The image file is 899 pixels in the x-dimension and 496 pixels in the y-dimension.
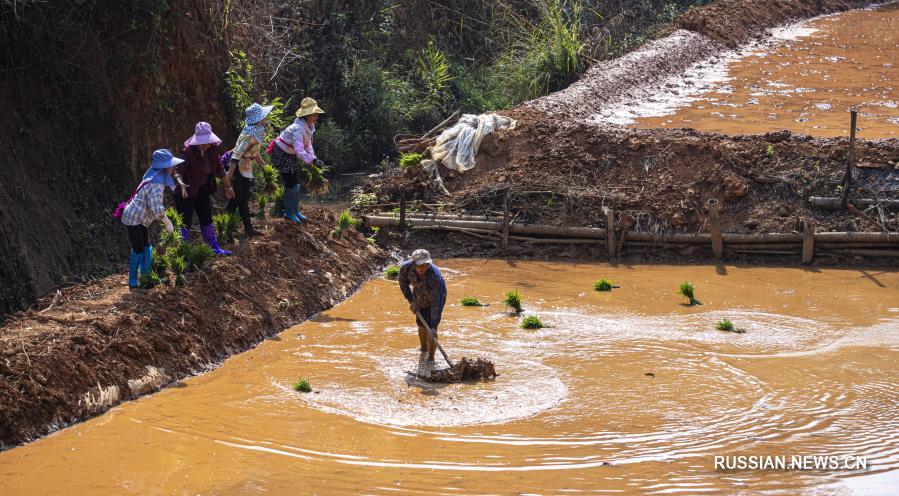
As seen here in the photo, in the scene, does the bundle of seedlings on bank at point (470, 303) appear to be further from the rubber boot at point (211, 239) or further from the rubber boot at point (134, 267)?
the rubber boot at point (134, 267)

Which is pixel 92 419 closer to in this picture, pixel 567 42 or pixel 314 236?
pixel 314 236

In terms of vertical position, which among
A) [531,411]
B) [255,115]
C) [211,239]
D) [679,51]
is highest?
[679,51]

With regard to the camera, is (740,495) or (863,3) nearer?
(740,495)

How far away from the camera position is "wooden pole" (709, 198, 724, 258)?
1231cm

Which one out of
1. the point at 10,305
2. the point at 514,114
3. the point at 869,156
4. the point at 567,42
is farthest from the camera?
the point at 567,42

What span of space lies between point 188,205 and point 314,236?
1944mm

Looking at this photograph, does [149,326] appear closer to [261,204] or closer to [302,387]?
[302,387]

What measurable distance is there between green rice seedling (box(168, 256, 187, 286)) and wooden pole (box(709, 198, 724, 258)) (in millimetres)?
6276

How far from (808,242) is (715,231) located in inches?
42.1

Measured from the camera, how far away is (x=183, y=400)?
8172 mm

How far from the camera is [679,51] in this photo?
20266 mm

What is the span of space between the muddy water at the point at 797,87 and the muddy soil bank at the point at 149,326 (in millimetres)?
6869

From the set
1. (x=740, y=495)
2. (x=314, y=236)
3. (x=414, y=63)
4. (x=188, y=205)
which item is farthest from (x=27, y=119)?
(x=414, y=63)

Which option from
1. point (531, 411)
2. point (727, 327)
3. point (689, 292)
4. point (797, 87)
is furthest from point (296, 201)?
point (797, 87)
